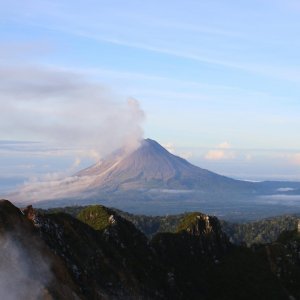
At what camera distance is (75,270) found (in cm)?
8656

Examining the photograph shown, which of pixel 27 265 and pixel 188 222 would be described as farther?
pixel 188 222

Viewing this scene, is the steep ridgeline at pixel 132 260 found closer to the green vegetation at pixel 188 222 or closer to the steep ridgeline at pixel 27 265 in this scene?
the steep ridgeline at pixel 27 265

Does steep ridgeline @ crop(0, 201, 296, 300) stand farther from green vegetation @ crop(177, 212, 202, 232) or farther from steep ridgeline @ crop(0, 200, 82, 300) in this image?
green vegetation @ crop(177, 212, 202, 232)

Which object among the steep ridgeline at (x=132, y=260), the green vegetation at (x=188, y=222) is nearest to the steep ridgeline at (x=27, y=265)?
the steep ridgeline at (x=132, y=260)

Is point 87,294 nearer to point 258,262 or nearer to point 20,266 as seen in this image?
point 20,266

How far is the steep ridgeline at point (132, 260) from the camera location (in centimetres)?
8088

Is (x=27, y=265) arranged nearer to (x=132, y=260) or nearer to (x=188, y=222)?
(x=132, y=260)

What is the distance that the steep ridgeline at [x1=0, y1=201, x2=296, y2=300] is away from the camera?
265 feet

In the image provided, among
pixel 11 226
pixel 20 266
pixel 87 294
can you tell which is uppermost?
pixel 11 226

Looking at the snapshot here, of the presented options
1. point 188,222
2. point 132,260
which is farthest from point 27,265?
point 188,222

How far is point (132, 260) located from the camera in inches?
4577

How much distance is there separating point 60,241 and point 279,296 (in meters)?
66.2

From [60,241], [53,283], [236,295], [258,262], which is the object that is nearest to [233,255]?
[258,262]

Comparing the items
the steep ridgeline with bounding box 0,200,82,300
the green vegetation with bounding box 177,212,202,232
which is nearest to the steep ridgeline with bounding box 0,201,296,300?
the steep ridgeline with bounding box 0,200,82,300
